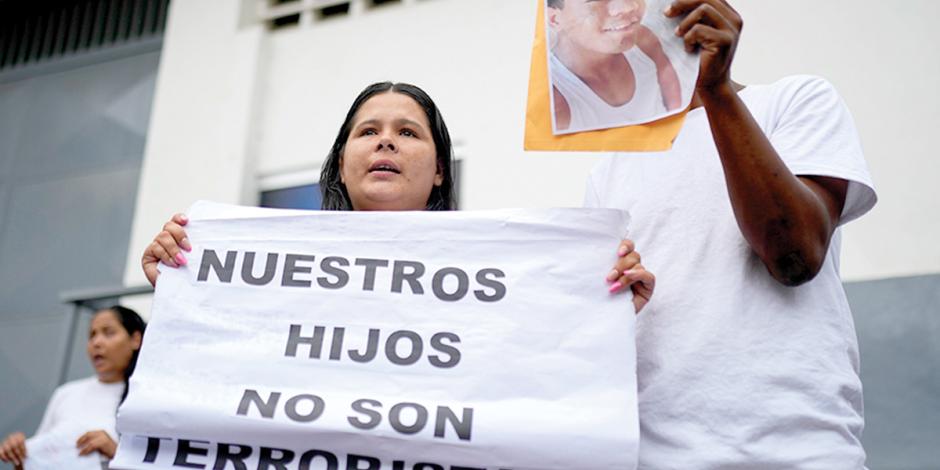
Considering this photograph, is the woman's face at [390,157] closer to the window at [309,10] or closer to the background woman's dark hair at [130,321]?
the background woman's dark hair at [130,321]

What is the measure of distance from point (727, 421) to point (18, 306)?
5.60 m

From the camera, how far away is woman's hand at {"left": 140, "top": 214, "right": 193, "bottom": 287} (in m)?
1.79

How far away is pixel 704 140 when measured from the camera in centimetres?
169

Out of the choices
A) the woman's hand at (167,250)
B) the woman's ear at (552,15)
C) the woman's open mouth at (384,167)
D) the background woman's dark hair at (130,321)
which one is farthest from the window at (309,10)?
the woman's ear at (552,15)

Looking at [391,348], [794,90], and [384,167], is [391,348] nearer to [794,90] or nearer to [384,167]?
[384,167]

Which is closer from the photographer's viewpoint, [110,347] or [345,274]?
[345,274]

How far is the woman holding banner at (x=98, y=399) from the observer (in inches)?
141

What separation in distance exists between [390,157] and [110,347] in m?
2.64

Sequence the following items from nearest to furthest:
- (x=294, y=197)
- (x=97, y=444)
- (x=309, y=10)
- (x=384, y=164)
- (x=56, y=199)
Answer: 1. (x=384, y=164)
2. (x=97, y=444)
3. (x=294, y=197)
4. (x=309, y=10)
5. (x=56, y=199)

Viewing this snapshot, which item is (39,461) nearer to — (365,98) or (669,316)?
(365,98)

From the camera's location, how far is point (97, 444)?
354 centimetres

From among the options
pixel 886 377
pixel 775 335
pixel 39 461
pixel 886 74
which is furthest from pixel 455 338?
pixel 886 74

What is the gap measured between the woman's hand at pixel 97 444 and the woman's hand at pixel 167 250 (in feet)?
6.38

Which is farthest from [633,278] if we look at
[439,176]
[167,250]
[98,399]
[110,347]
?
[110,347]
